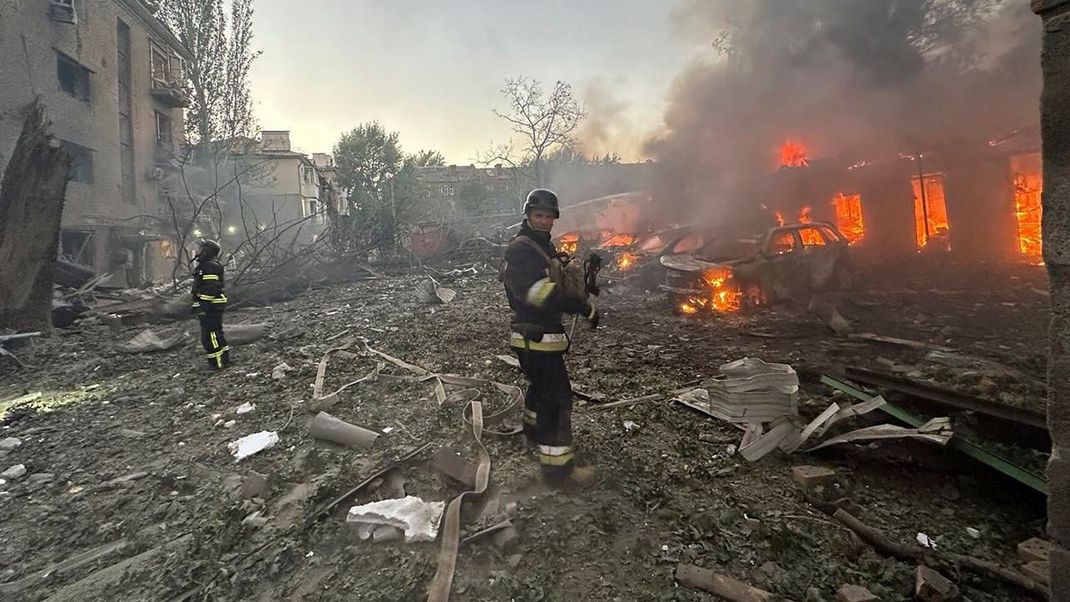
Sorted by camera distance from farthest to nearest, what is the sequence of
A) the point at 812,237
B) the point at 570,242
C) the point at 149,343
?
the point at 570,242, the point at 812,237, the point at 149,343

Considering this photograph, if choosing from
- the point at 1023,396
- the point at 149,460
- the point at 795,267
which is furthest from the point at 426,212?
the point at 1023,396

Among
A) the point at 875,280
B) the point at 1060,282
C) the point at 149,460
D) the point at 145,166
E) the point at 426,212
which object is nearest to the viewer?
the point at 1060,282

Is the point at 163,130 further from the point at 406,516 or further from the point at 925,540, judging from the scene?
the point at 925,540

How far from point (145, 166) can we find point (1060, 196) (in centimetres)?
2472

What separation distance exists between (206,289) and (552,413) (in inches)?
199

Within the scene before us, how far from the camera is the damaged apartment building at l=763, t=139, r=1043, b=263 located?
40.9ft

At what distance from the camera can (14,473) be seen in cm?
343

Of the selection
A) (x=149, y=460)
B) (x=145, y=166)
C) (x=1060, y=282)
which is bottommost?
(x=149, y=460)

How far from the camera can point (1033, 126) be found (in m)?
12.4

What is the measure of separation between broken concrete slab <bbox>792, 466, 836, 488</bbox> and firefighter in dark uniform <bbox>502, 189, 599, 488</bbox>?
1.26 meters

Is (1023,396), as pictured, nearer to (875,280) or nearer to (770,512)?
(770,512)

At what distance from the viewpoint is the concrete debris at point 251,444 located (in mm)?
3544

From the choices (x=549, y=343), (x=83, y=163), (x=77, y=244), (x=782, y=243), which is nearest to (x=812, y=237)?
(x=782, y=243)

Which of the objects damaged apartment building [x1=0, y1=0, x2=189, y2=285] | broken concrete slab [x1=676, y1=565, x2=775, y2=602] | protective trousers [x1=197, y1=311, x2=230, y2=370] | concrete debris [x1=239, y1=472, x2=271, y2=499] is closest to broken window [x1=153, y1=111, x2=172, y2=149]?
damaged apartment building [x1=0, y1=0, x2=189, y2=285]
